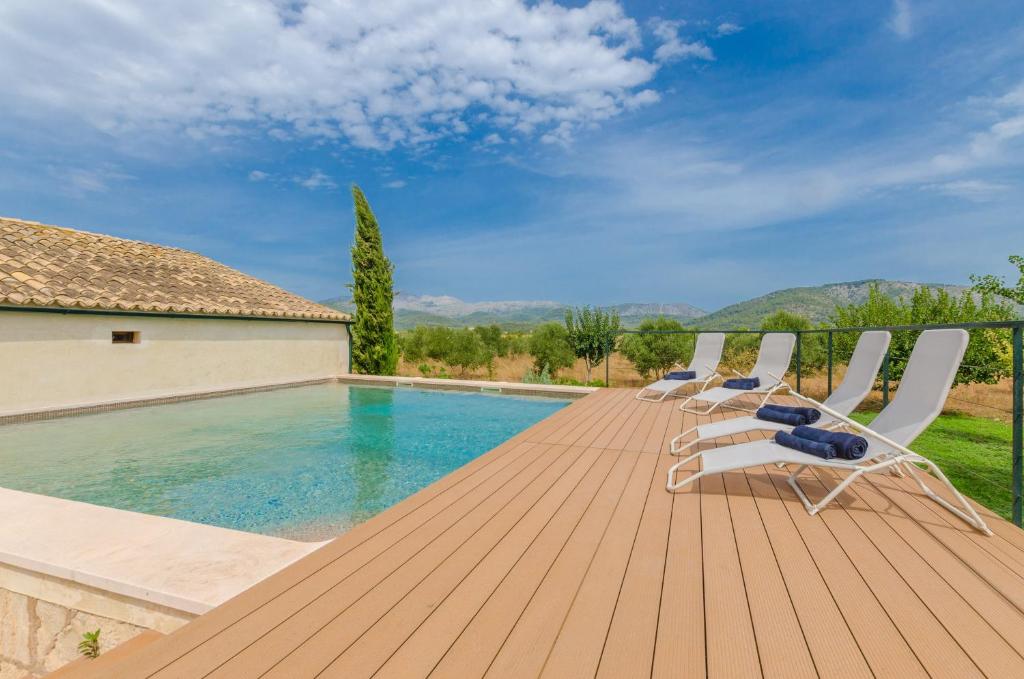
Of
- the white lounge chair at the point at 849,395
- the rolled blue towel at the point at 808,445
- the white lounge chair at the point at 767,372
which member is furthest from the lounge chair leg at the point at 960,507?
the white lounge chair at the point at 767,372

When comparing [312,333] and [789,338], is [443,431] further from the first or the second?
[312,333]

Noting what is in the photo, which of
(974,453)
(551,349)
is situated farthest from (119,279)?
(974,453)

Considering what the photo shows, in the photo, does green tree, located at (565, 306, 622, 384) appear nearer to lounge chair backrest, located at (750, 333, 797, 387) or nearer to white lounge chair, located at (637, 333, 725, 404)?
white lounge chair, located at (637, 333, 725, 404)

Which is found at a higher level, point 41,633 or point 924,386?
point 924,386

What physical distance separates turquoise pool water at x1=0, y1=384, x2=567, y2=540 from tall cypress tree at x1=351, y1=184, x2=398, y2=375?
143 inches

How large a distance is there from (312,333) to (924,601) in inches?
497

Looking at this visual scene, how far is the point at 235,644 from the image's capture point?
1492 millimetres

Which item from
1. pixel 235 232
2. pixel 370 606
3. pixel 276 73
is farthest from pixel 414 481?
pixel 235 232

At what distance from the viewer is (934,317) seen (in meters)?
11.9

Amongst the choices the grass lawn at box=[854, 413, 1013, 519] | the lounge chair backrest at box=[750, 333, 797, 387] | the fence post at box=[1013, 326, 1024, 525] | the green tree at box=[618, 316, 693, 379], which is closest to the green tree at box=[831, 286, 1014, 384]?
the grass lawn at box=[854, 413, 1013, 519]

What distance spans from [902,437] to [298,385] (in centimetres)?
1130

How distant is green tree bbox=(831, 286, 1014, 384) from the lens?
11.2 meters

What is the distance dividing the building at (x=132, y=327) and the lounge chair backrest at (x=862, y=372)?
10479 millimetres

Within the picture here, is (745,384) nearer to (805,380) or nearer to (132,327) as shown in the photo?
(132,327)
